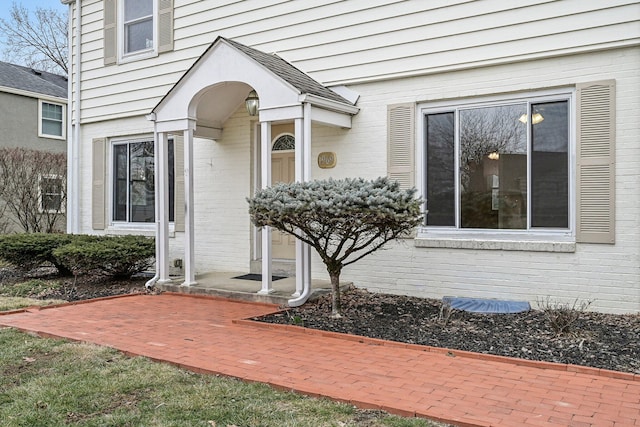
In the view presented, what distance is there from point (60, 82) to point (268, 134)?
63.9 ft

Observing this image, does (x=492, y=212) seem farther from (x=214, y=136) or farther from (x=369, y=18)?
(x=214, y=136)

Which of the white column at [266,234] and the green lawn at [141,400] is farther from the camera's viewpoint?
the white column at [266,234]

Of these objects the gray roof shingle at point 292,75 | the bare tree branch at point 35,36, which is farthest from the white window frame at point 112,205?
the bare tree branch at point 35,36

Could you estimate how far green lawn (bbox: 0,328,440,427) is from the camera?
356 centimetres

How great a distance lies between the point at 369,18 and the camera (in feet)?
25.9

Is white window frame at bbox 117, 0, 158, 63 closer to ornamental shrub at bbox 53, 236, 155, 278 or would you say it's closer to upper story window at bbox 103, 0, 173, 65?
upper story window at bbox 103, 0, 173, 65

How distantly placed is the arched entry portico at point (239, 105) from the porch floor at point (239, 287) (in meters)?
0.14

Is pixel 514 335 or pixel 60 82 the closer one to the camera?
pixel 514 335

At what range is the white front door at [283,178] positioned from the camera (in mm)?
9078

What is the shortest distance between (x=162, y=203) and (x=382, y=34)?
4227 mm

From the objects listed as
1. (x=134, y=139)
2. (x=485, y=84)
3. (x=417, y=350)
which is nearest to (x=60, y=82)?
(x=134, y=139)

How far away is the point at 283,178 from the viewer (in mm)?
9195

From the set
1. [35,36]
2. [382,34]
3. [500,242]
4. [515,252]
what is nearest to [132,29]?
[382,34]

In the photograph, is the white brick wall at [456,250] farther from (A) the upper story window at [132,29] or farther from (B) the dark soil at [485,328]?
(A) the upper story window at [132,29]
